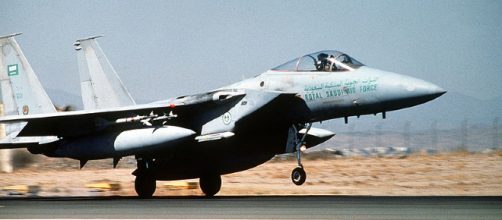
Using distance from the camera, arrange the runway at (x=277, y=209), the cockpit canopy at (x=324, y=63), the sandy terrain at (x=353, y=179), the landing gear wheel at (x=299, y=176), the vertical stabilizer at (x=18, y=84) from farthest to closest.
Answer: the sandy terrain at (x=353, y=179) < the vertical stabilizer at (x=18, y=84) < the cockpit canopy at (x=324, y=63) < the landing gear wheel at (x=299, y=176) < the runway at (x=277, y=209)

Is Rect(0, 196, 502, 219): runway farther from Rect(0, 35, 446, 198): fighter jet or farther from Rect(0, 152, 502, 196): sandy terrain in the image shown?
Rect(0, 152, 502, 196): sandy terrain

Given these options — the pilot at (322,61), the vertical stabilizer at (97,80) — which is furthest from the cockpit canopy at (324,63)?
the vertical stabilizer at (97,80)

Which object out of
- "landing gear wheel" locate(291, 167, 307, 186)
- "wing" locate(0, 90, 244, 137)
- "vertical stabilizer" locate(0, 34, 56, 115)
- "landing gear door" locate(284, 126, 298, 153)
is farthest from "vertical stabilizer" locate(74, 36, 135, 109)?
"landing gear wheel" locate(291, 167, 307, 186)

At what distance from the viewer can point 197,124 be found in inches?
781

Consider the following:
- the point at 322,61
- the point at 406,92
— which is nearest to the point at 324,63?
the point at 322,61

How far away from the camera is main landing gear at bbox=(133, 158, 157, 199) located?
2030 centimetres

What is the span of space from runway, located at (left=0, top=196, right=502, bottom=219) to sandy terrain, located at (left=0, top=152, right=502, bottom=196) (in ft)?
20.7

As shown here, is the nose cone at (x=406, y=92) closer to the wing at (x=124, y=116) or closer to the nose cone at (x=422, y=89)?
the nose cone at (x=422, y=89)

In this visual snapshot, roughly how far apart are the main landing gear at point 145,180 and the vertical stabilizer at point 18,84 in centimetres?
445

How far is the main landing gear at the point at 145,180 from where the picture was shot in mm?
20297

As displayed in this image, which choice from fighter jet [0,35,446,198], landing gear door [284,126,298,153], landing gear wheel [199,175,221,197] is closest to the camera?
fighter jet [0,35,446,198]

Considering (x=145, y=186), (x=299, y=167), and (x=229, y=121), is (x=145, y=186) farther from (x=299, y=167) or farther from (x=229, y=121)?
(x=299, y=167)

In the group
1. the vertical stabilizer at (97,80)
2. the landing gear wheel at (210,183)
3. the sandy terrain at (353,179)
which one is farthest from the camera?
the vertical stabilizer at (97,80)

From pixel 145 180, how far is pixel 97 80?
5.54 meters
